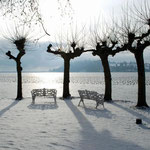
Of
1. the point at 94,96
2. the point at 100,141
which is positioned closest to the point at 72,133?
Result: the point at 100,141

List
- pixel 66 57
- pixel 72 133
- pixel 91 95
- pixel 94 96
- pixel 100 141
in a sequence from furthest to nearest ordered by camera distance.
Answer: pixel 66 57
pixel 91 95
pixel 94 96
pixel 72 133
pixel 100 141

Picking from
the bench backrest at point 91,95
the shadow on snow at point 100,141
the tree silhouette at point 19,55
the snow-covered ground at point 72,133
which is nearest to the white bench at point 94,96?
the bench backrest at point 91,95

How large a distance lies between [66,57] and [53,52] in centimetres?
134

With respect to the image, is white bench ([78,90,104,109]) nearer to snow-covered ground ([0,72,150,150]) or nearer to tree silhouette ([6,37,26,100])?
snow-covered ground ([0,72,150,150])

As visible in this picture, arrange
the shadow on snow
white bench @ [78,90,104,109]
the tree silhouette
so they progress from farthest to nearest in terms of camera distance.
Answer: the tree silhouette
white bench @ [78,90,104,109]
the shadow on snow

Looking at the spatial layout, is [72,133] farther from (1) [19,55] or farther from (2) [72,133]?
(1) [19,55]

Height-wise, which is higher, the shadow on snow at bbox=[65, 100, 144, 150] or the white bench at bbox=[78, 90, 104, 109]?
the white bench at bbox=[78, 90, 104, 109]

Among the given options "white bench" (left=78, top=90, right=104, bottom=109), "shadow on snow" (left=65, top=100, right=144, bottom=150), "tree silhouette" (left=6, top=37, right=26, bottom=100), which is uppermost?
"tree silhouette" (left=6, top=37, right=26, bottom=100)

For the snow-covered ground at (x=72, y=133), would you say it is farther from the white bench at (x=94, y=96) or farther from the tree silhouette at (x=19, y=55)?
the tree silhouette at (x=19, y=55)

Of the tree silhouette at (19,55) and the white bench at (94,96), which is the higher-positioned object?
the tree silhouette at (19,55)

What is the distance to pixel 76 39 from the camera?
22.2 m

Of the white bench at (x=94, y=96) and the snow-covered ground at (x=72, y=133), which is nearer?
the snow-covered ground at (x=72, y=133)

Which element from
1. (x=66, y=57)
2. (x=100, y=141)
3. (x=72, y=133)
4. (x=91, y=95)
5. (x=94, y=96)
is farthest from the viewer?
(x=66, y=57)

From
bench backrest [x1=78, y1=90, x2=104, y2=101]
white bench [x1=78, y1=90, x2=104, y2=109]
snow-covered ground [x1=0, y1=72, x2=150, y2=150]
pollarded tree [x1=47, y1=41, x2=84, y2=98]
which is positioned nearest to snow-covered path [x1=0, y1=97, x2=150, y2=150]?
snow-covered ground [x1=0, y1=72, x2=150, y2=150]
